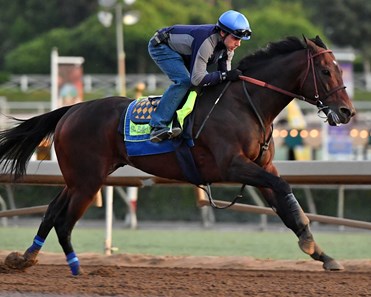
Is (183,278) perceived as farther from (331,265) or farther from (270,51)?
(270,51)

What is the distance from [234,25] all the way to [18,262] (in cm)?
271

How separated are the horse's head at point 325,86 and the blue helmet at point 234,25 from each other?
21.3 inches

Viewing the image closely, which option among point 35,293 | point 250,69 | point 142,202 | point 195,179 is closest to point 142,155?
point 195,179

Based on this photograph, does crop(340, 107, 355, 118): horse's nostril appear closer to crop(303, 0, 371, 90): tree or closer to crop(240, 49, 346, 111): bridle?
crop(240, 49, 346, 111): bridle

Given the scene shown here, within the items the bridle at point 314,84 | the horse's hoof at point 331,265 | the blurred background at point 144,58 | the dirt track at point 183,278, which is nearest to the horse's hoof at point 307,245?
the dirt track at point 183,278

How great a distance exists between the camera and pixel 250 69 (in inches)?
354

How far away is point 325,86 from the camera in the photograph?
8.58 meters

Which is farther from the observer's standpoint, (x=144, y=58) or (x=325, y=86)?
(x=144, y=58)

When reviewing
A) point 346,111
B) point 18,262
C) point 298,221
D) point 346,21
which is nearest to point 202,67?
point 346,111

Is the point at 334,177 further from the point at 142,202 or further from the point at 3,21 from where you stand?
the point at 3,21

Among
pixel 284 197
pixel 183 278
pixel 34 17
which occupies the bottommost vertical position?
pixel 183 278

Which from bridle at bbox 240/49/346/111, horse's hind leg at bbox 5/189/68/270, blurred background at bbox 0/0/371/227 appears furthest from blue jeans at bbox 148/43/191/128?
blurred background at bbox 0/0/371/227

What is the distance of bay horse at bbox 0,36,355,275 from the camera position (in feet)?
27.8

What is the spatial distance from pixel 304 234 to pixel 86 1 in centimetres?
5024
